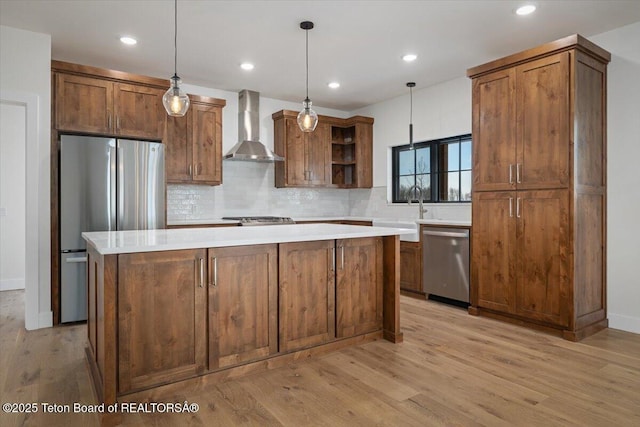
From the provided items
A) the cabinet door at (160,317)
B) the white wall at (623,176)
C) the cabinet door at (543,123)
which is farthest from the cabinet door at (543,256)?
the cabinet door at (160,317)

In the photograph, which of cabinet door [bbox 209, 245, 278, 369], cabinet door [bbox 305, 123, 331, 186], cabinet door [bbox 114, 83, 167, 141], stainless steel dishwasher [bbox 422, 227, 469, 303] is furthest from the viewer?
cabinet door [bbox 305, 123, 331, 186]

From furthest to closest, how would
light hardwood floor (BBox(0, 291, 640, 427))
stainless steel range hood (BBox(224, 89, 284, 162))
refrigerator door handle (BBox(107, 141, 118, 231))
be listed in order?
stainless steel range hood (BBox(224, 89, 284, 162)) → refrigerator door handle (BBox(107, 141, 118, 231)) → light hardwood floor (BBox(0, 291, 640, 427))

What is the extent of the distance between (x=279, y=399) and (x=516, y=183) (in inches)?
109

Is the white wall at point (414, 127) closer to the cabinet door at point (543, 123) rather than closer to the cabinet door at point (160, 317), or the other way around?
the cabinet door at point (543, 123)

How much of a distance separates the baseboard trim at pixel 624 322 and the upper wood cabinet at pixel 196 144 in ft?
14.6

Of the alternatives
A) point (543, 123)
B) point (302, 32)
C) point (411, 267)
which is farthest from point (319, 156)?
point (543, 123)

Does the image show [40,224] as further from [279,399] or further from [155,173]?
[279,399]

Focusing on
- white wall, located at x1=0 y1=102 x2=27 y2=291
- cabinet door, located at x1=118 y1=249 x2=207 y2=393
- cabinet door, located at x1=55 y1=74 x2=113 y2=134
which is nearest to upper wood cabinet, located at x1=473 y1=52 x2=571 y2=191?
cabinet door, located at x1=118 y1=249 x2=207 y2=393

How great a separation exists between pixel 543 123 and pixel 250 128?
12.0 ft

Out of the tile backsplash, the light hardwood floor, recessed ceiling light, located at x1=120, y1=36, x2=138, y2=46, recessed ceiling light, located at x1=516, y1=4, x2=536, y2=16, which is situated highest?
recessed ceiling light, located at x1=120, y1=36, x2=138, y2=46

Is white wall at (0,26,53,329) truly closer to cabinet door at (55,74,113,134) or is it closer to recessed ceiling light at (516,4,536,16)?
cabinet door at (55,74,113,134)

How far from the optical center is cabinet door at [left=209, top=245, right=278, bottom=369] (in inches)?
98.1

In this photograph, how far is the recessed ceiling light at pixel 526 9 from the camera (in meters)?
3.18

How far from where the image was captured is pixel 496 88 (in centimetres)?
382
